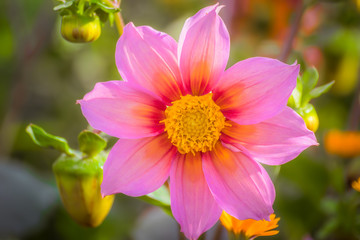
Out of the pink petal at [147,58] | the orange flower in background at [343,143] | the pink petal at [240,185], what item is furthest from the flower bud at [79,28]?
the orange flower in background at [343,143]

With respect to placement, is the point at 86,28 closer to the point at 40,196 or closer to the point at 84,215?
the point at 84,215

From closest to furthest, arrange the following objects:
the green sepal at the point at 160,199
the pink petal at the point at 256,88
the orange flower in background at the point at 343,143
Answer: the pink petal at the point at 256,88 < the green sepal at the point at 160,199 < the orange flower in background at the point at 343,143

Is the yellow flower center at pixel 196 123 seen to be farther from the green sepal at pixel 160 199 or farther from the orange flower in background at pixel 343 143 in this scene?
the orange flower in background at pixel 343 143

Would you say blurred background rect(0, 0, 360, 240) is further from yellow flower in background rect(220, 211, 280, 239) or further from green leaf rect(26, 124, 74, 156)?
green leaf rect(26, 124, 74, 156)

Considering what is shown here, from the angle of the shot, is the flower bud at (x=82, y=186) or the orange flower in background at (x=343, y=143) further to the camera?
the orange flower in background at (x=343, y=143)

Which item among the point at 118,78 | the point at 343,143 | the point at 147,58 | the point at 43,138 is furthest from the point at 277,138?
the point at 118,78

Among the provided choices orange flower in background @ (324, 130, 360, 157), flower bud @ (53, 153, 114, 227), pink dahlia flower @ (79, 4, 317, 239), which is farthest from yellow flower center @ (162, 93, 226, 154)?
orange flower in background @ (324, 130, 360, 157)
